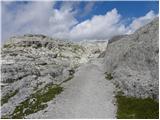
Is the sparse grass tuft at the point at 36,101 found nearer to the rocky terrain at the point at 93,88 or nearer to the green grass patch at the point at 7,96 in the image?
the rocky terrain at the point at 93,88

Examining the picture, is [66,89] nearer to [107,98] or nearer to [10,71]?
[107,98]

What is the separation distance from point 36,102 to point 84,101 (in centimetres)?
905

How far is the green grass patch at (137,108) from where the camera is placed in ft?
165

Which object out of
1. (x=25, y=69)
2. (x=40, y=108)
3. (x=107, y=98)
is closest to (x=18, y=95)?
(x=40, y=108)

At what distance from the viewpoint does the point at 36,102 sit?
61.6 m

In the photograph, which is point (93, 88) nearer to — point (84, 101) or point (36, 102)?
point (84, 101)

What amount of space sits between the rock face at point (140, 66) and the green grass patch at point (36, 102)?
40.5 feet

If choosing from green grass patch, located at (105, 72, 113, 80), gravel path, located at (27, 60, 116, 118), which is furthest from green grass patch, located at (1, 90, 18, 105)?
green grass patch, located at (105, 72, 113, 80)

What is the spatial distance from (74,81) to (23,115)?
2010cm

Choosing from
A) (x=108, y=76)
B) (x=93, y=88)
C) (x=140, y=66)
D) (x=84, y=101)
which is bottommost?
(x=84, y=101)

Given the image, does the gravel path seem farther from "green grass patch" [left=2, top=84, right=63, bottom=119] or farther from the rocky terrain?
"green grass patch" [left=2, top=84, right=63, bottom=119]

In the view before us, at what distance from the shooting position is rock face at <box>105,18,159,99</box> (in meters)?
59.0

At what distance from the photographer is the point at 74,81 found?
74.5 meters

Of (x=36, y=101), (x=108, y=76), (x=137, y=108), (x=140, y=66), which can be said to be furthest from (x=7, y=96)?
(x=137, y=108)
